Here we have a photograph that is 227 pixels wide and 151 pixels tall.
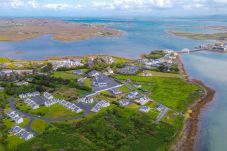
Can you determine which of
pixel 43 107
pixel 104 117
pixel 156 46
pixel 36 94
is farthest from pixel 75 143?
pixel 156 46

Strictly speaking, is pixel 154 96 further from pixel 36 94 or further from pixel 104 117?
pixel 36 94

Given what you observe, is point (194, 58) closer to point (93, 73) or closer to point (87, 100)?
point (93, 73)

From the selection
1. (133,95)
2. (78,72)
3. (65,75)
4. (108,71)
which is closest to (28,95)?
(65,75)

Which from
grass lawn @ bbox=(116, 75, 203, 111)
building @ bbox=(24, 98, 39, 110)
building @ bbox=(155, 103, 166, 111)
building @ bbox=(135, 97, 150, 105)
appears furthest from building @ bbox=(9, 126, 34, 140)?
grass lawn @ bbox=(116, 75, 203, 111)

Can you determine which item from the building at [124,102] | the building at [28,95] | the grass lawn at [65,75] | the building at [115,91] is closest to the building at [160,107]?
the building at [124,102]

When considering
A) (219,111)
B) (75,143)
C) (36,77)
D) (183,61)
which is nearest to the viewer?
(75,143)

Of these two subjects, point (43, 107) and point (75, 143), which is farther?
point (43, 107)
